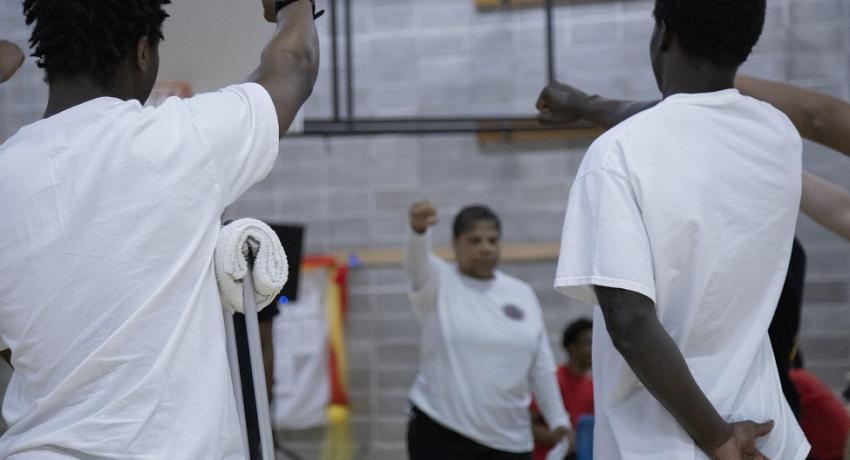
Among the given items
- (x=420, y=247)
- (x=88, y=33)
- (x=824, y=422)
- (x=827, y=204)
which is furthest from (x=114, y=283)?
(x=420, y=247)

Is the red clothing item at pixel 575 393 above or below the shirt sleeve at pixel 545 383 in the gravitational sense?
below

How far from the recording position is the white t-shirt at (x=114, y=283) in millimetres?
1358

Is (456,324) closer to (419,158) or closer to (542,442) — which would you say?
(542,442)

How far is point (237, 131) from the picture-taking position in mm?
1423

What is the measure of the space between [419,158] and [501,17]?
35.6 inches

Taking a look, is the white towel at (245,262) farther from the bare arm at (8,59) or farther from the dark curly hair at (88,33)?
the bare arm at (8,59)

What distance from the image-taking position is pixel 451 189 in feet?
Result: 19.5

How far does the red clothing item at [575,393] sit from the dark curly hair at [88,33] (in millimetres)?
3809

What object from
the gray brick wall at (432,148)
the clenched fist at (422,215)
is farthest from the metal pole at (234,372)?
the gray brick wall at (432,148)

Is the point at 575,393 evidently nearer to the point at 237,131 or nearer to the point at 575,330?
the point at 575,330

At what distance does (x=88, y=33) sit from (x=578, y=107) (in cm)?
99

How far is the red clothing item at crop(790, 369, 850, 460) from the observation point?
3330 mm

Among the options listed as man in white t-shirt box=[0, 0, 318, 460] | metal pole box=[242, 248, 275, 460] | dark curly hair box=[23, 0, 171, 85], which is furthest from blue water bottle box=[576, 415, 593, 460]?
dark curly hair box=[23, 0, 171, 85]

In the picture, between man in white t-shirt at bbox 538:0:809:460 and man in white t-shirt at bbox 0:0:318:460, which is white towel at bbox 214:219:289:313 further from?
man in white t-shirt at bbox 538:0:809:460
